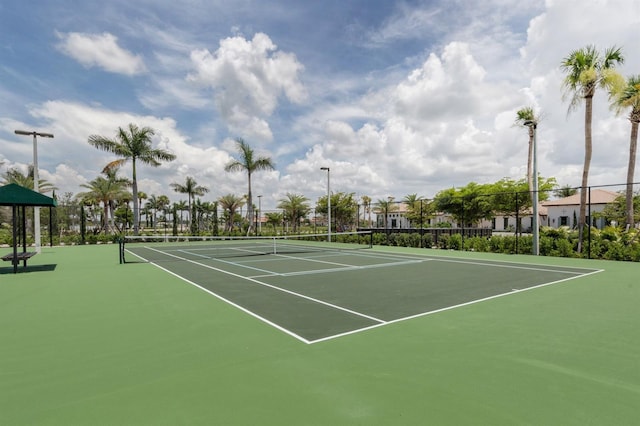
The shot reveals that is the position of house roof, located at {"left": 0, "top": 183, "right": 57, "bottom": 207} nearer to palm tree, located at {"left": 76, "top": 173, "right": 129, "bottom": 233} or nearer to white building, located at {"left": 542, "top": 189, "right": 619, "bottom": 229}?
palm tree, located at {"left": 76, "top": 173, "right": 129, "bottom": 233}

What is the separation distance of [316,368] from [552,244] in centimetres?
1654

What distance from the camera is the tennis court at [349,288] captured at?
5523 millimetres

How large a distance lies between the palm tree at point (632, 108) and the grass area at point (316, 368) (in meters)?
18.6

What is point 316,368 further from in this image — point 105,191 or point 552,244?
point 105,191

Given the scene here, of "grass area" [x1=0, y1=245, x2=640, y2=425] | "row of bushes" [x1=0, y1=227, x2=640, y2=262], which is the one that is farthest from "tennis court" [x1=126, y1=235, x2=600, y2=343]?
"row of bushes" [x1=0, y1=227, x2=640, y2=262]

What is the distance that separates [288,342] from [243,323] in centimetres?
113

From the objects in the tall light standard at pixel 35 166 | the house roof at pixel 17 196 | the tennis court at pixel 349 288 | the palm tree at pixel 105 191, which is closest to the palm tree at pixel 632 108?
the tennis court at pixel 349 288

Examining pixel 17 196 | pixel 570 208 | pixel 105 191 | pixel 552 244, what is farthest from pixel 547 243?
pixel 570 208

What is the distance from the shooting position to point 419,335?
4703 mm

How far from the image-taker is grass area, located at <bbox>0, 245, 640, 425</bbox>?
2809mm

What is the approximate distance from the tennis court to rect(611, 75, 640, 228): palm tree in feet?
43.3

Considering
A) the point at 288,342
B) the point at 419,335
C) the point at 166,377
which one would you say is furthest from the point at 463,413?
the point at 166,377

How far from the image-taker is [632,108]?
19.9 m

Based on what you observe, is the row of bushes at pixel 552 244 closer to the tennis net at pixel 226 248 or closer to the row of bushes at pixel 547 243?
the row of bushes at pixel 547 243
